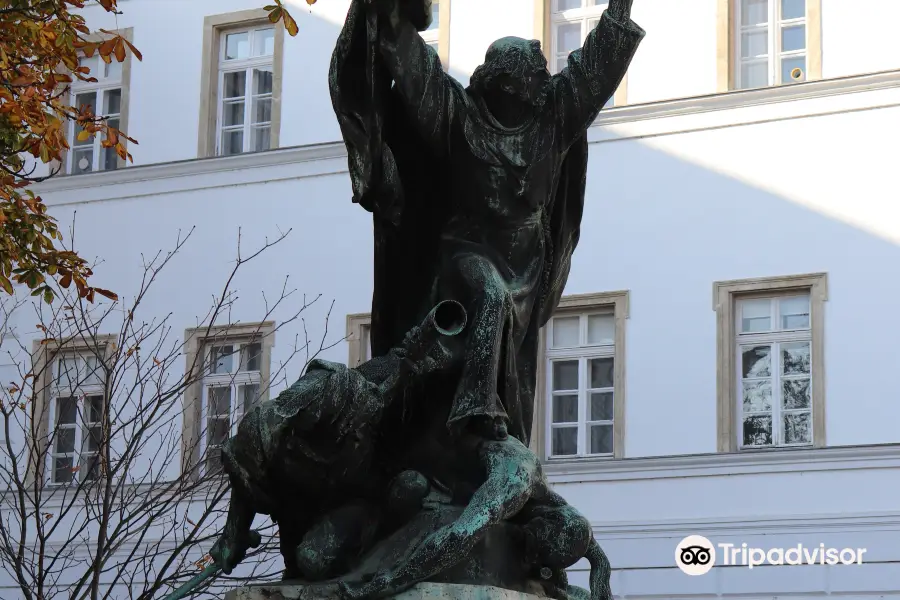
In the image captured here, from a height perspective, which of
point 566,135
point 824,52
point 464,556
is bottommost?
point 464,556

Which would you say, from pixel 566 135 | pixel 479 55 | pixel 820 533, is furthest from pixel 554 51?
pixel 566 135

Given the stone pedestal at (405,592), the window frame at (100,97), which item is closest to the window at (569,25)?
the window frame at (100,97)

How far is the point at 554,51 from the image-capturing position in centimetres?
2300

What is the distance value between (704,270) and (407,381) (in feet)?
54.8

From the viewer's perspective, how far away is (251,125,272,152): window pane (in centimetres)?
2492

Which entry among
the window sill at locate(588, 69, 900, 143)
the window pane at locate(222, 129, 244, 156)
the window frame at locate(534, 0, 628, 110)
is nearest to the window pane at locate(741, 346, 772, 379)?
the window sill at locate(588, 69, 900, 143)

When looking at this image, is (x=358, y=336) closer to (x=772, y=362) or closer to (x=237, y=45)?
(x=237, y=45)

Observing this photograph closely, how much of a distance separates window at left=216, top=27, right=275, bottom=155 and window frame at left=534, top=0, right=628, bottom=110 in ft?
11.9

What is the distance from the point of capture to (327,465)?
5090mm

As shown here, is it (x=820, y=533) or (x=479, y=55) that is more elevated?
(x=479, y=55)

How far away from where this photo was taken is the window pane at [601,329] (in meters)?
22.3

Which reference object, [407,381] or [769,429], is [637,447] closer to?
[769,429]

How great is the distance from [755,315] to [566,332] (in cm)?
217

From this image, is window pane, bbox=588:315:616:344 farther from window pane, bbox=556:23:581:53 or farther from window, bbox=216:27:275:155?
window, bbox=216:27:275:155
